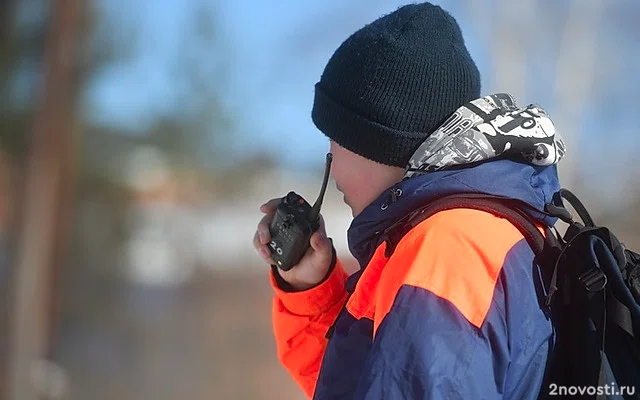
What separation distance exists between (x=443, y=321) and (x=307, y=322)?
406mm

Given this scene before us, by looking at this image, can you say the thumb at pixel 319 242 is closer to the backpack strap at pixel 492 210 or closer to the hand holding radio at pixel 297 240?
the hand holding radio at pixel 297 240

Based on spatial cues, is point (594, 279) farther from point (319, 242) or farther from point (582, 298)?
point (319, 242)

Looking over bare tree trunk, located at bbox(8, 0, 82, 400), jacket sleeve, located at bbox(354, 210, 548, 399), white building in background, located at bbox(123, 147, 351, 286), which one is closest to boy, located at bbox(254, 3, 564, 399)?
jacket sleeve, located at bbox(354, 210, 548, 399)

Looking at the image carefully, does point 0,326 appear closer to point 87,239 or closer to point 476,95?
point 87,239

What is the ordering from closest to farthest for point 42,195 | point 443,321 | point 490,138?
point 443,321 → point 490,138 → point 42,195

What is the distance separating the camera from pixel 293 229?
1014 mm

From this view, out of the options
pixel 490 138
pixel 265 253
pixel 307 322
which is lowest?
Result: pixel 307 322

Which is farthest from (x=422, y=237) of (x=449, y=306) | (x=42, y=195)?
(x=42, y=195)

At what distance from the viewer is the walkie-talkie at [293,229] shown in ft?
3.32

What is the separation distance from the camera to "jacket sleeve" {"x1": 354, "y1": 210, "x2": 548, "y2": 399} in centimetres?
67

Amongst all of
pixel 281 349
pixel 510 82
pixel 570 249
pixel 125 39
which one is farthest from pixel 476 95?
pixel 125 39

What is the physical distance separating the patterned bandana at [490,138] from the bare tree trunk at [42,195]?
10.2ft

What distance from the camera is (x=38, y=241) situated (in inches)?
146

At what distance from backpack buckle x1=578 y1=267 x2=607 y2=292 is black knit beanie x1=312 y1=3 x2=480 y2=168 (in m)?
0.25
